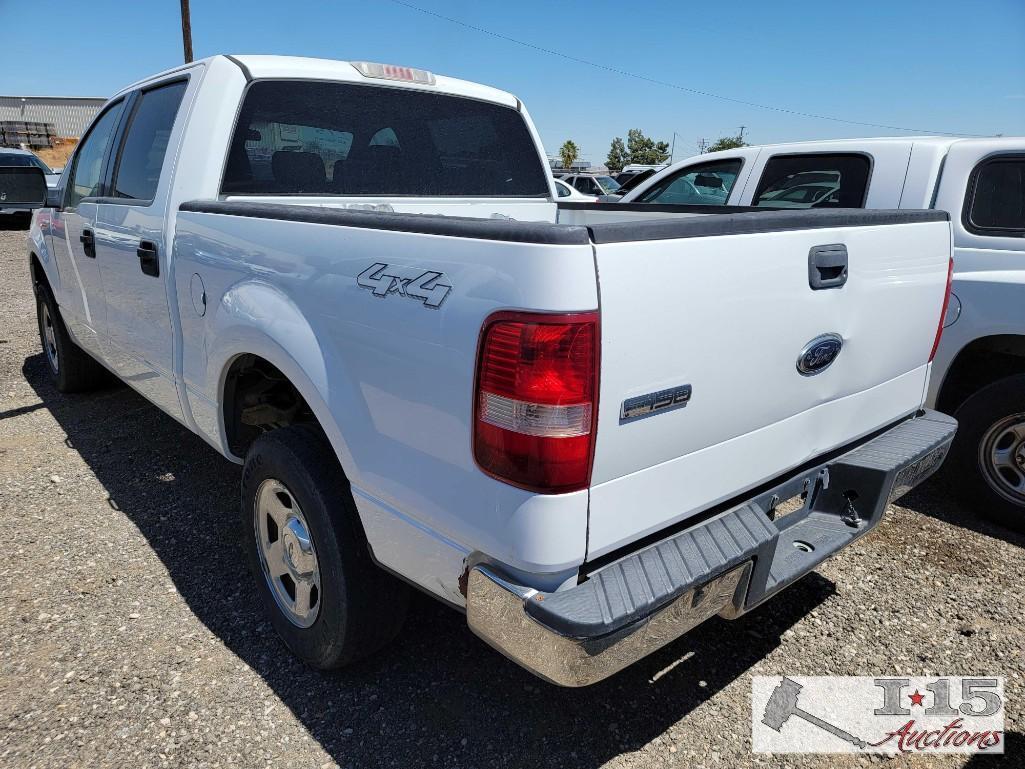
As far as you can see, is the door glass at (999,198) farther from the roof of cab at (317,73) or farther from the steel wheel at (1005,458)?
the roof of cab at (317,73)

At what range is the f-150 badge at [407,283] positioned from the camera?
1.65 m

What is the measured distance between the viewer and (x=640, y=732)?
2260mm

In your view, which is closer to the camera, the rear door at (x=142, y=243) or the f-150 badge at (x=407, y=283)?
the f-150 badge at (x=407, y=283)

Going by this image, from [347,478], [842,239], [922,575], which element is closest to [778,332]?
[842,239]

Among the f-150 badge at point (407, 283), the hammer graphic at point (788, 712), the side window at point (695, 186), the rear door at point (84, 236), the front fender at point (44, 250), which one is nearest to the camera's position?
the f-150 badge at point (407, 283)

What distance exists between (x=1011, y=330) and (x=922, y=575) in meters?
1.26

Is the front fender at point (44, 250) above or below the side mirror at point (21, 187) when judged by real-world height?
below

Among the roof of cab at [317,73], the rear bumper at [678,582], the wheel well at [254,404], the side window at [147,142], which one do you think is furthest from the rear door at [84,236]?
the rear bumper at [678,582]

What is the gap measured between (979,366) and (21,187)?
219 inches

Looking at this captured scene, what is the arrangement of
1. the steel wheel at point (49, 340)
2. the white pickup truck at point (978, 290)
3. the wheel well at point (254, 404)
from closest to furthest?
the wheel well at point (254, 404) → the white pickup truck at point (978, 290) → the steel wheel at point (49, 340)

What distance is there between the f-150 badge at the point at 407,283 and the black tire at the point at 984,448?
9.95ft

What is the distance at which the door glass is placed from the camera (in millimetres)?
3549

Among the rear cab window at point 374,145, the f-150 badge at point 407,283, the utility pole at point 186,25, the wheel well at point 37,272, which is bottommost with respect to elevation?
the wheel well at point 37,272

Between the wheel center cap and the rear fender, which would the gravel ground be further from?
the rear fender
